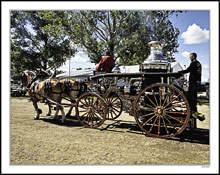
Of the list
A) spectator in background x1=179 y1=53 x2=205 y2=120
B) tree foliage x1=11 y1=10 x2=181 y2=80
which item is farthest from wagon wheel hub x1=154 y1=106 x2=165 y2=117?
tree foliage x1=11 y1=10 x2=181 y2=80

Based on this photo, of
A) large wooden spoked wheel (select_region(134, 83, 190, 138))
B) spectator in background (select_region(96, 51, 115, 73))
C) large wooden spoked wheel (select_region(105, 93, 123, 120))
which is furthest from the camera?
large wooden spoked wheel (select_region(105, 93, 123, 120))

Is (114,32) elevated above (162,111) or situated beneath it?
elevated above

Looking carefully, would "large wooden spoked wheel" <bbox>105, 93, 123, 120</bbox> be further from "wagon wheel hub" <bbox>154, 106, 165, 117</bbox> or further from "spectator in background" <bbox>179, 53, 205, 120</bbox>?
"spectator in background" <bbox>179, 53, 205, 120</bbox>

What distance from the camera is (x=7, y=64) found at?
306 centimetres

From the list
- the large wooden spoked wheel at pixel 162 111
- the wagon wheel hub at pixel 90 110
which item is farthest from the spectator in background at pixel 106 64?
the large wooden spoked wheel at pixel 162 111

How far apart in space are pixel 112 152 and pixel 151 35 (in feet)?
32.6

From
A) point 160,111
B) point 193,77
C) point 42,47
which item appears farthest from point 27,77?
point 42,47

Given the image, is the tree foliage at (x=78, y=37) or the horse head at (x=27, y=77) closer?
the horse head at (x=27, y=77)

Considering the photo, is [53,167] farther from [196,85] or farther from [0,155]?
[196,85]

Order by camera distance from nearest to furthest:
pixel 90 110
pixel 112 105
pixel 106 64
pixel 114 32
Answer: pixel 90 110 < pixel 106 64 < pixel 112 105 < pixel 114 32

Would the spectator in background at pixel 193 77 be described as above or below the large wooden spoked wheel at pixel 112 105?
above

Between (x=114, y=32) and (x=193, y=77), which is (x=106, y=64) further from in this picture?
(x=114, y=32)

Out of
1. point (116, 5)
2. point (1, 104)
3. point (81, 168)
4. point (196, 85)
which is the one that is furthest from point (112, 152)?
point (116, 5)

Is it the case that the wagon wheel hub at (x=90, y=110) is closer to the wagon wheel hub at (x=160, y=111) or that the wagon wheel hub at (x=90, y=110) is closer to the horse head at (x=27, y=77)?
the wagon wheel hub at (x=160, y=111)
